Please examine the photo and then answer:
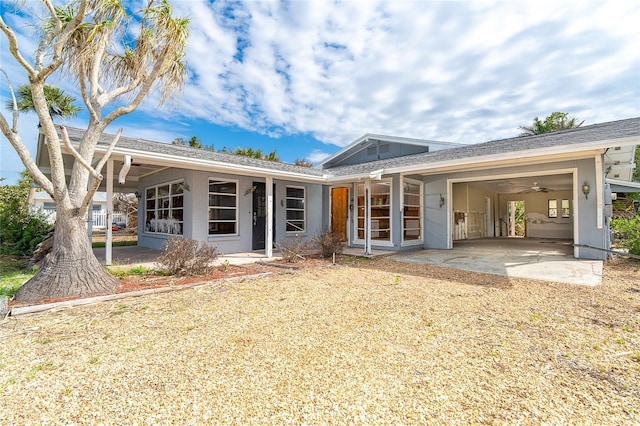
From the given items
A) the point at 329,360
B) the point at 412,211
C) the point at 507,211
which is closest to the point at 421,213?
the point at 412,211

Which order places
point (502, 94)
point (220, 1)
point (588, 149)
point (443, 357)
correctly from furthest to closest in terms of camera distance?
point (502, 94) < point (220, 1) < point (588, 149) < point (443, 357)

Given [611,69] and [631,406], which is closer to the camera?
[631,406]

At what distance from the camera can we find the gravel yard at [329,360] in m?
2.03

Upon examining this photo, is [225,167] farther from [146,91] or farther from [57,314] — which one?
[57,314]

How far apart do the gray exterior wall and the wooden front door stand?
0.61m

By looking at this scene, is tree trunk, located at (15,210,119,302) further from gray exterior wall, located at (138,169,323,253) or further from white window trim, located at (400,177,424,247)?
white window trim, located at (400,177,424,247)

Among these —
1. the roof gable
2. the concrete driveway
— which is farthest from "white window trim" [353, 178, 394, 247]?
the roof gable

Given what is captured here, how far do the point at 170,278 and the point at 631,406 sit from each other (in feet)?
21.4

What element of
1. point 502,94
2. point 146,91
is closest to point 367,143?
point 502,94

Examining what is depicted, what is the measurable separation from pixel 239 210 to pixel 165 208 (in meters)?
2.74

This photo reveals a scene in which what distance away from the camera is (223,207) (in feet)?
31.6

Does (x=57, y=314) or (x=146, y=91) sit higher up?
(x=146, y=91)

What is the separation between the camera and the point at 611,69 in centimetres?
980

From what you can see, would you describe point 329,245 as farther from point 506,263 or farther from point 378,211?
point 506,263
